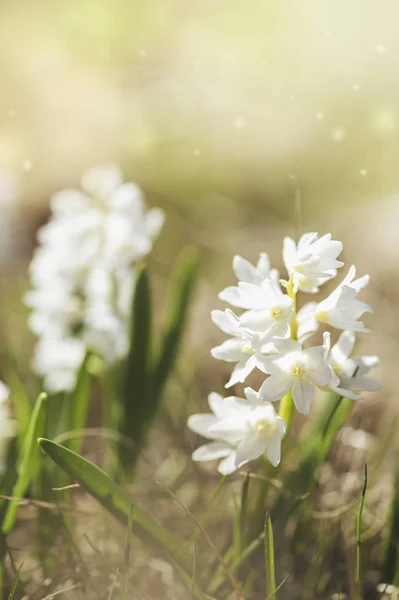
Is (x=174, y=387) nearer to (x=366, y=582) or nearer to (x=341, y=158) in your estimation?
(x=366, y=582)

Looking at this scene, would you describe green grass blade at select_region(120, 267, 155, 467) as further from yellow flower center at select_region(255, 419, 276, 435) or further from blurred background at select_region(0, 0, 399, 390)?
blurred background at select_region(0, 0, 399, 390)

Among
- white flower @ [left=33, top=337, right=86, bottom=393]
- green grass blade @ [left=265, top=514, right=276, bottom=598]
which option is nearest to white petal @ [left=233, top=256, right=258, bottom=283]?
green grass blade @ [left=265, top=514, right=276, bottom=598]

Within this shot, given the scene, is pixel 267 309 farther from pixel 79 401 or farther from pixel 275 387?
pixel 79 401

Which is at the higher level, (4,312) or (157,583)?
(4,312)

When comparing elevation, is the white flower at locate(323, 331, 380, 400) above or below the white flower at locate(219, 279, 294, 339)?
below

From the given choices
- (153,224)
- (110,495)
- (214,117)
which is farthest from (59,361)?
(214,117)

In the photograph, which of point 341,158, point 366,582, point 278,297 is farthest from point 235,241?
point 278,297
